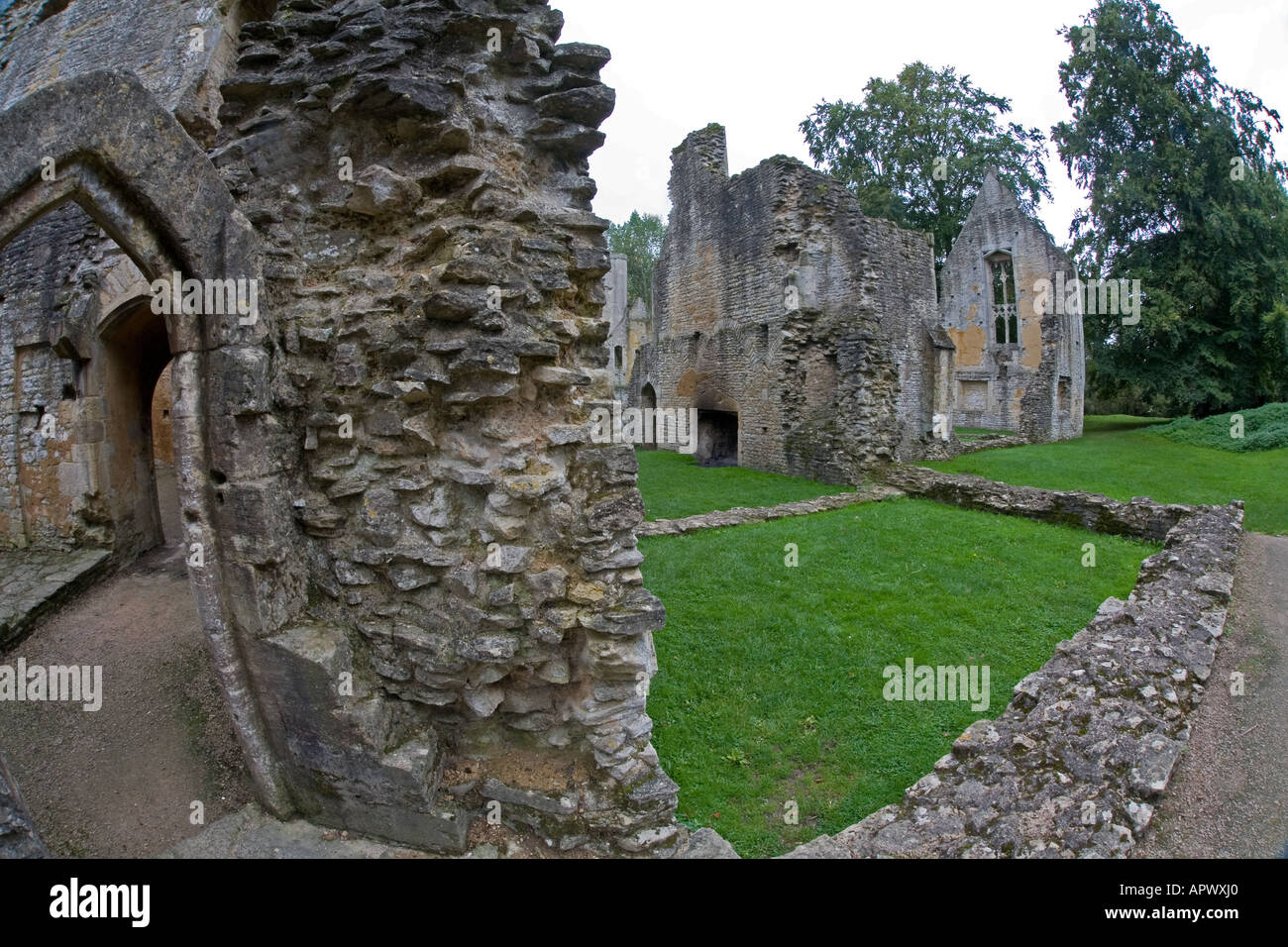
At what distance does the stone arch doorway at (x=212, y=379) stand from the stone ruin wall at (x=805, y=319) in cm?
1406

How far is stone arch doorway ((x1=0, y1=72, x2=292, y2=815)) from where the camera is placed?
3.55 meters

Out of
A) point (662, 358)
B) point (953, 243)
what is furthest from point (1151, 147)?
point (662, 358)

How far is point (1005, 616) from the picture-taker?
7348 millimetres

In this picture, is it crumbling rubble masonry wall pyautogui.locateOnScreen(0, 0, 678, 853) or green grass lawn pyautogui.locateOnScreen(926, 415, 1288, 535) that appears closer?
crumbling rubble masonry wall pyautogui.locateOnScreen(0, 0, 678, 853)

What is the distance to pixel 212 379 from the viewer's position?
375cm

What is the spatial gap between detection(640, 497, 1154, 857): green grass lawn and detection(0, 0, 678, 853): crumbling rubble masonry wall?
120cm

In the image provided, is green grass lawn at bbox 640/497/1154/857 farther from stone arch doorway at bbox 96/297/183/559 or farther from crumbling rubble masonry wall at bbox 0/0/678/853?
stone arch doorway at bbox 96/297/183/559

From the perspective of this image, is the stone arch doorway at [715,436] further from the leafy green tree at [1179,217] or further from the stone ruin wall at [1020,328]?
the leafy green tree at [1179,217]

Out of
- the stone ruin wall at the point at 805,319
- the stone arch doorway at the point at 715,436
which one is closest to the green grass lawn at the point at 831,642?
the stone ruin wall at the point at 805,319

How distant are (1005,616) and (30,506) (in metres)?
11.6

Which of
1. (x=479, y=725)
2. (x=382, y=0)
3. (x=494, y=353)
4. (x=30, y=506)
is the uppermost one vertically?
(x=382, y=0)

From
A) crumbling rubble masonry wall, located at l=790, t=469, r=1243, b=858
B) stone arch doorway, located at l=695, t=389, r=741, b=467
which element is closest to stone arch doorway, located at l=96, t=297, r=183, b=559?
crumbling rubble masonry wall, located at l=790, t=469, r=1243, b=858

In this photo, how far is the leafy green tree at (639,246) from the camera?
54312 millimetres
